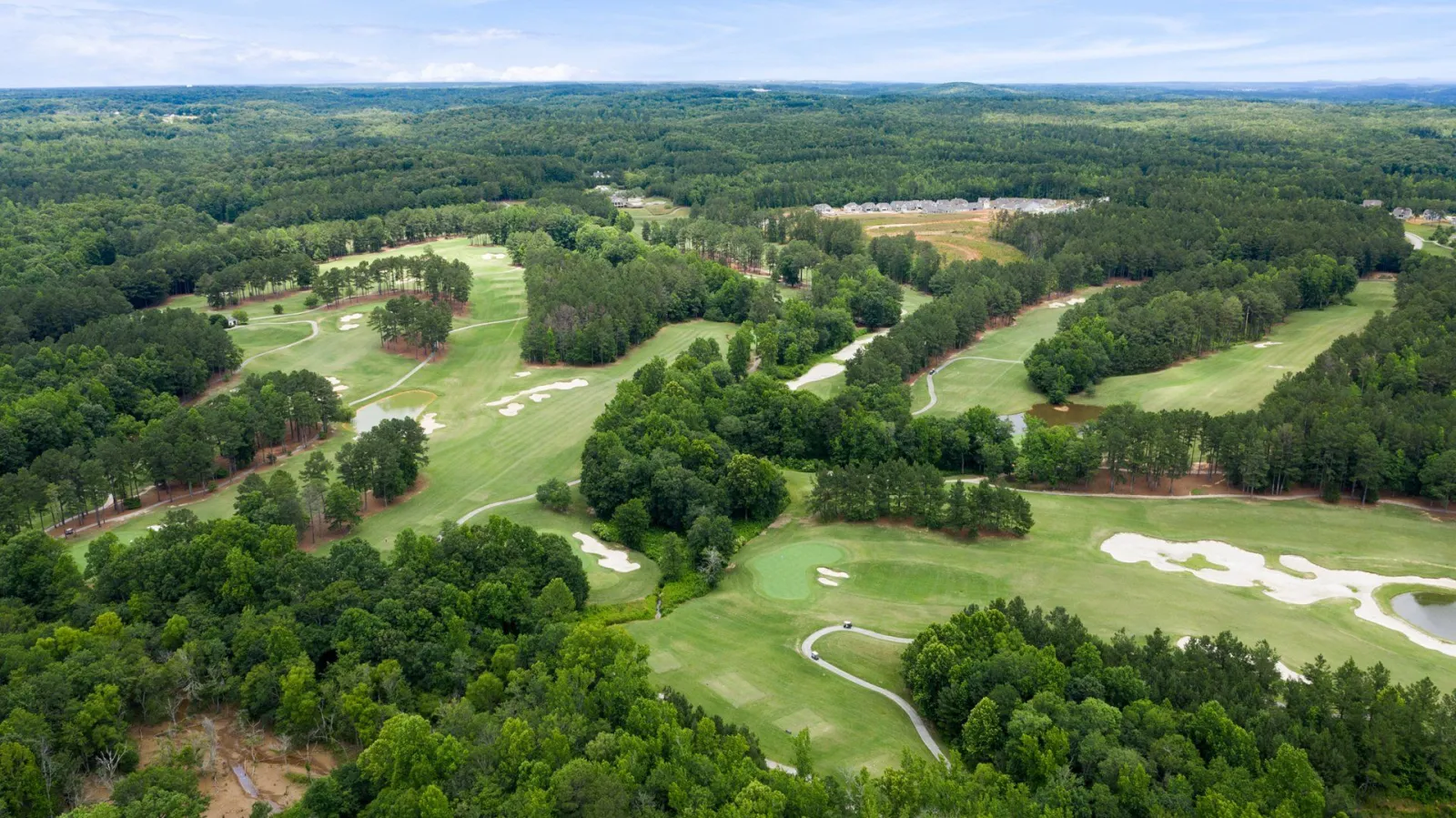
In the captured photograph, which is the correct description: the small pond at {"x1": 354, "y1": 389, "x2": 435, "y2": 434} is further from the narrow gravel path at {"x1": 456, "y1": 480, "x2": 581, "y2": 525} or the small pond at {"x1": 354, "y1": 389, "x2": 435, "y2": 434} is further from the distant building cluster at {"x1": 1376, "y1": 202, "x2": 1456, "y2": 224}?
the distant building cluster at {"x1": 1376, "y1": 202, "x2": 1456, "y2": 224}

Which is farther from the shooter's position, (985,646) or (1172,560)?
(1172,560)

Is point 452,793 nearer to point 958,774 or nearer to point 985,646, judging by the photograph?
point 958,774

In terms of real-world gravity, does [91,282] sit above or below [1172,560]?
above

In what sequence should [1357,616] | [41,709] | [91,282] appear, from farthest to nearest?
[91,282] → [1357,616] → [41,709]


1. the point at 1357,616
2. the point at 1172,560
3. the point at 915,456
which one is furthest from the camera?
the point at 915,456

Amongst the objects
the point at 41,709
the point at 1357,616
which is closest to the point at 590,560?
the point at 41,709

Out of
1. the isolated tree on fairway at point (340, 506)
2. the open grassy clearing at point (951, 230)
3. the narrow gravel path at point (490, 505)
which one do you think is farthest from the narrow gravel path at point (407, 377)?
the open grassy clearing at point (951, 230)

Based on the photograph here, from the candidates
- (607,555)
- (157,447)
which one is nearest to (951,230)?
(607,555)

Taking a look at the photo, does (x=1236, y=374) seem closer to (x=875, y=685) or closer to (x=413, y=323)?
(x=875, y=685)
